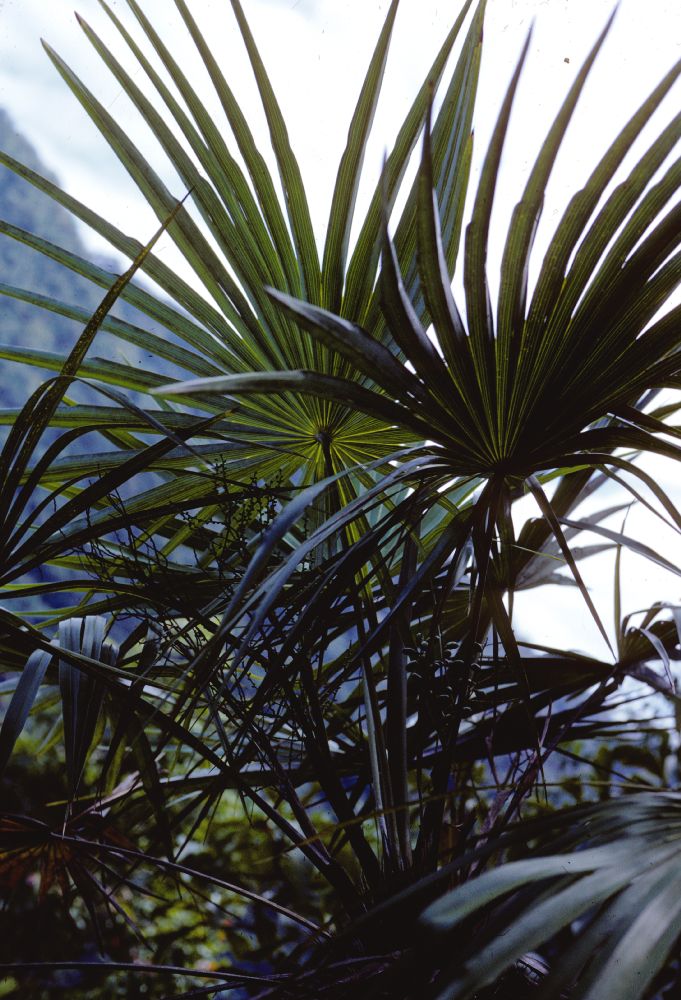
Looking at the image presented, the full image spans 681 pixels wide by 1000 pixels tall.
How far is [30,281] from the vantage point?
67.2 inches

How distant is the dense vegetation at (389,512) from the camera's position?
496 millimetres

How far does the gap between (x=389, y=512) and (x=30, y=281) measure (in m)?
1.32

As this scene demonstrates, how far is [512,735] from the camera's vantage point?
1.04 meters

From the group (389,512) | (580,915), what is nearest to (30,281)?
(389,512)

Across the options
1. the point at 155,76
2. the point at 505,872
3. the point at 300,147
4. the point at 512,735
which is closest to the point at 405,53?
the point at 300,147

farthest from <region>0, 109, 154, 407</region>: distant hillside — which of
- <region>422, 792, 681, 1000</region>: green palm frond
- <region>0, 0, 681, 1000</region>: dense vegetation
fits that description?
<region>422, 792, 681, 1000</region>: green palm frond

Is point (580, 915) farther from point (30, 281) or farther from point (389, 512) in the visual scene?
point (30, 281)

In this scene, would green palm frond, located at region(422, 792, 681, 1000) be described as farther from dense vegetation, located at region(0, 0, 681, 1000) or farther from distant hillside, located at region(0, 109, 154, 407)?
distant hillside, located at region(0, 109, 154, 407)

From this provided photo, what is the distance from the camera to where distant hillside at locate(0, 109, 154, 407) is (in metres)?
1.69

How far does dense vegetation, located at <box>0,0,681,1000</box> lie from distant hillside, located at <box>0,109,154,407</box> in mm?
825

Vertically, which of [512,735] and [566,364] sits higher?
[566,364]

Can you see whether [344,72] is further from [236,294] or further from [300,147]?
[236,294]

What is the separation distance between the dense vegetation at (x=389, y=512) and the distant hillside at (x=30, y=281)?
0.83 metres

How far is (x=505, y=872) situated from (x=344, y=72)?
4.62 ft
